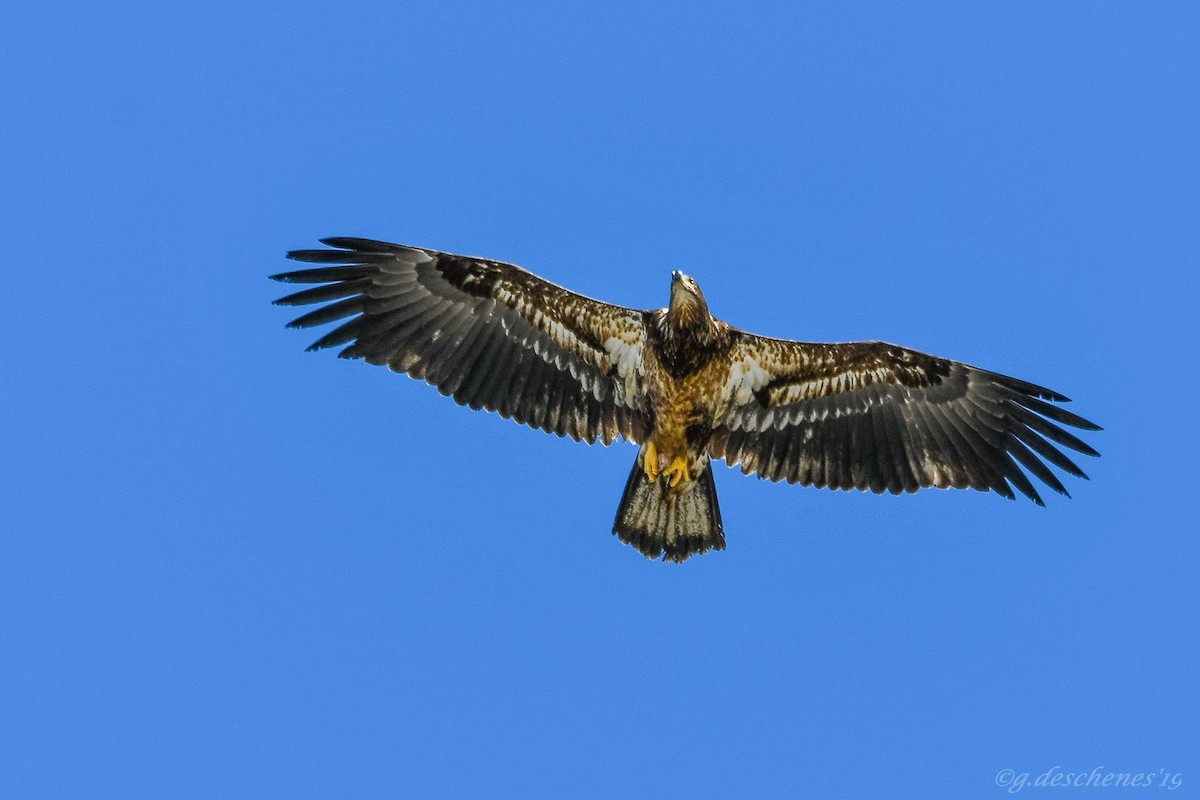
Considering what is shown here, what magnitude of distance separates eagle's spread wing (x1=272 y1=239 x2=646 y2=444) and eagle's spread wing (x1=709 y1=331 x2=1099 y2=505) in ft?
3.97

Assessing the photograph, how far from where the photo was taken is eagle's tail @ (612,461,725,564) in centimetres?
1488

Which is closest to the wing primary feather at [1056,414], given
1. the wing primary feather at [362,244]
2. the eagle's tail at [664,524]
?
the eagle's tail at [664,524]

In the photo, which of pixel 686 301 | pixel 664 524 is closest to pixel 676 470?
pixel 664 524

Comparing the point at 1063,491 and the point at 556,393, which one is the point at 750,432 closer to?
the point at 556,393

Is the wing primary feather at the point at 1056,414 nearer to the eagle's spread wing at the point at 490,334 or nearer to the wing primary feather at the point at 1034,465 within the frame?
the wing primary feather at the point at 1034,465

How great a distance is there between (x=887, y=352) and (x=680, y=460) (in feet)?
7.83

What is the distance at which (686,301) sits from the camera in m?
14.0

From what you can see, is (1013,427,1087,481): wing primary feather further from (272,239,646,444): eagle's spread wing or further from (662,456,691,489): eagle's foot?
(272,239,646,444): eagle's spread wing

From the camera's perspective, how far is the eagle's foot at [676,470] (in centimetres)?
1488

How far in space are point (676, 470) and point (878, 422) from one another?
223 cm

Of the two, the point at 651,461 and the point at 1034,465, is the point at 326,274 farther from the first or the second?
the point at 1034,465

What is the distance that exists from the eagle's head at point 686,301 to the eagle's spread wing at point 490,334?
75cm

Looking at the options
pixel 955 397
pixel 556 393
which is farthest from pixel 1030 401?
pixel 556 393

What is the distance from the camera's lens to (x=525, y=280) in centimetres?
1489
